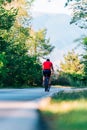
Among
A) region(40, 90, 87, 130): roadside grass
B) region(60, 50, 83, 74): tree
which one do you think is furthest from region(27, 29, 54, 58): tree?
region(40, 90, 87, 130): roadside grass

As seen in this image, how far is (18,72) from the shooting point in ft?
188

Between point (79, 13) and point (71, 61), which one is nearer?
point (79, 13)

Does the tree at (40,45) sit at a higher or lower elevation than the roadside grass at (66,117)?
lower

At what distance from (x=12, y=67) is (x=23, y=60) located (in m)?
1.34

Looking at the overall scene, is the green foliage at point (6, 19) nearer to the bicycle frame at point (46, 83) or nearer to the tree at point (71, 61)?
the bicycle frame at point (46, 83)

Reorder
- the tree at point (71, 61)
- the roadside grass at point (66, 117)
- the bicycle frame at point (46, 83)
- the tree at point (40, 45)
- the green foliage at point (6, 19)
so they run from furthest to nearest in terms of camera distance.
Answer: the tree at point (71, 61) < the tree at point (40, 45) < the green foliage at point (6, 19) < the bicycle frame at point (46, 83) < the roadside grass at point (66, 117)

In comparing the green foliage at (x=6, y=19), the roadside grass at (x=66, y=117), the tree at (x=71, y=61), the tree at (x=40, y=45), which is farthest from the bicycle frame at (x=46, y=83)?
the tree at (x=71, y=61)

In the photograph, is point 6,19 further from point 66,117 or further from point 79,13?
point 66,117

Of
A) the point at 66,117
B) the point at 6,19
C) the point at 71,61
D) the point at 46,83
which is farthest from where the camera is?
the point at 71,61

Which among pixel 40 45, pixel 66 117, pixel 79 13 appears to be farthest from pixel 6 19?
pixel 40 45

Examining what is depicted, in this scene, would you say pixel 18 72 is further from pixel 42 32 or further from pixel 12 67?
pixel 42 32

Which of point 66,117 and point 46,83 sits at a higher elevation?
point 66,117

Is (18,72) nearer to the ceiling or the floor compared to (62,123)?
nearer to the floor

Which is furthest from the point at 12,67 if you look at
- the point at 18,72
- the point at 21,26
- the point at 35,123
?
the point at 35,123
